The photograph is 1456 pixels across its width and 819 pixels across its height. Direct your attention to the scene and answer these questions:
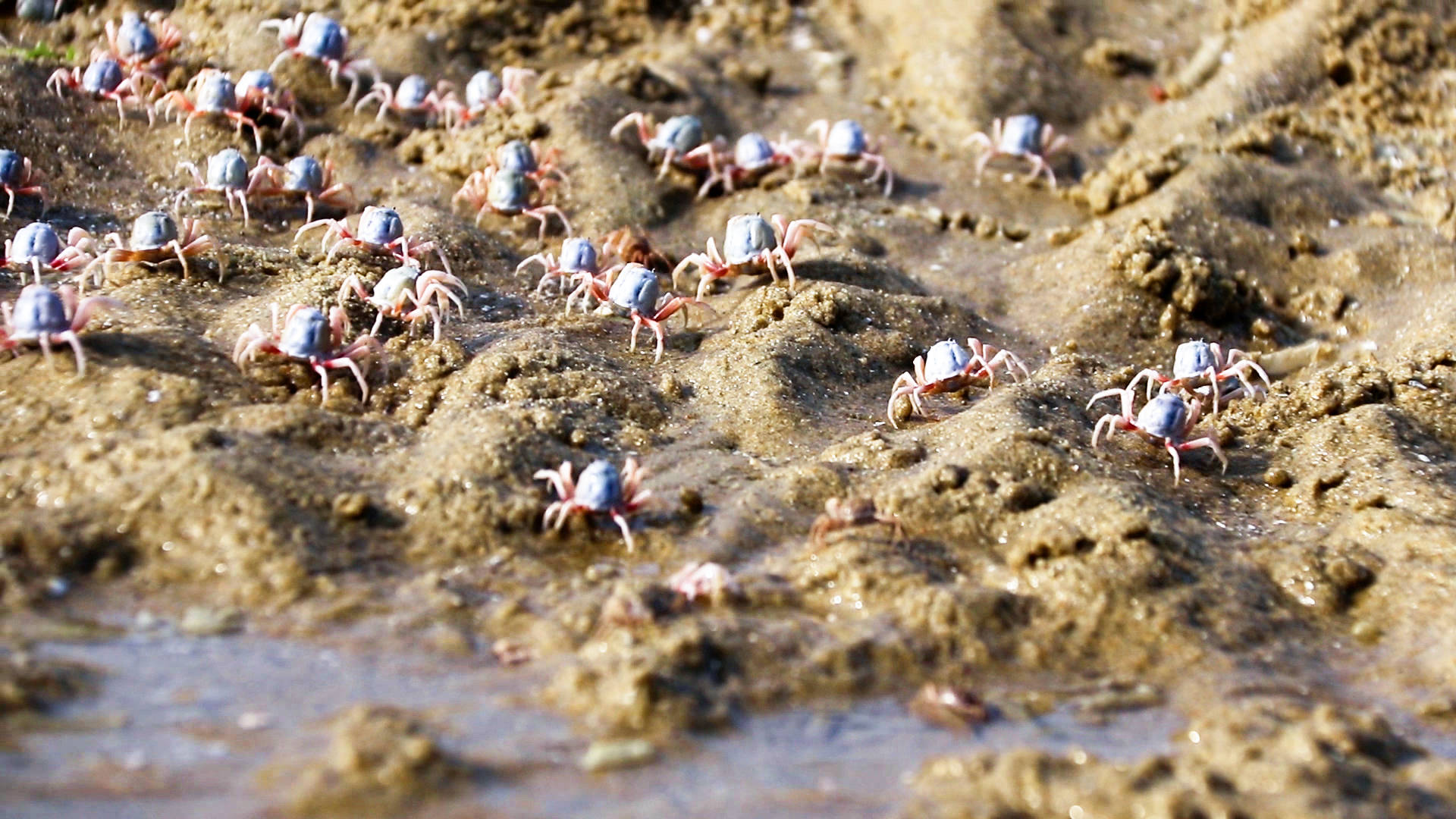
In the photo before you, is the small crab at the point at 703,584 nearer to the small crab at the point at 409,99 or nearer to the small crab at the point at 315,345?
the small crab at the point at 315,345

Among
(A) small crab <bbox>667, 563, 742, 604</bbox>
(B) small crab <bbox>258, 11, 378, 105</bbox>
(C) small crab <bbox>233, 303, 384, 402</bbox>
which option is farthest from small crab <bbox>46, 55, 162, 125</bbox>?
(A) small crab <bbox>667, 563, 742, 604</bbox>

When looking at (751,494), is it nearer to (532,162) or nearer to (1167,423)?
(1167,423)

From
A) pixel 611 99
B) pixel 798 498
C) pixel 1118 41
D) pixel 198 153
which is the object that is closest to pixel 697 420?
pixel 798 498

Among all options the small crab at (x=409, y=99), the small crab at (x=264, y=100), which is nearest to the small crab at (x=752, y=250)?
the small crab at (x=409, y=99)

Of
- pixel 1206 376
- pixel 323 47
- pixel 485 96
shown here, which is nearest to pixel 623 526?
pixel 1206 376

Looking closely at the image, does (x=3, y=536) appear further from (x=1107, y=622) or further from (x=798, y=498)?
(x=1107, y=622)

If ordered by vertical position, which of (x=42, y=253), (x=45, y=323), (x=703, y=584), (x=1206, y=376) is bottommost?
(x=1206, y=376)
